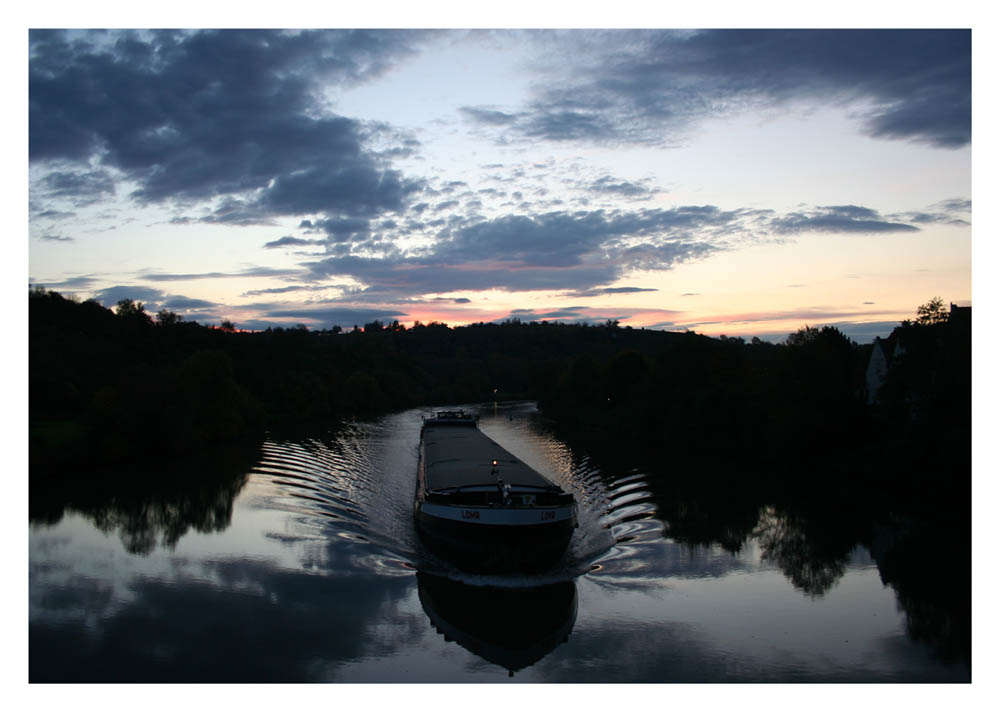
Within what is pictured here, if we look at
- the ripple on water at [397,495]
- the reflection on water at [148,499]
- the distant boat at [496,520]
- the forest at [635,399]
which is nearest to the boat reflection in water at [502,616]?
the ripple on water at [397,495]

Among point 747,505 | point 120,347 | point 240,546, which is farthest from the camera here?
point 120,347

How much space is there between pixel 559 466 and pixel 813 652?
22934 millimetres

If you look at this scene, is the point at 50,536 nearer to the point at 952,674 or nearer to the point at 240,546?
the point at 240,546

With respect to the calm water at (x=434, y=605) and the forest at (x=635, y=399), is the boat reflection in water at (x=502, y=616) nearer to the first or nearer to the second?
the calm water at (x=434, y=605)

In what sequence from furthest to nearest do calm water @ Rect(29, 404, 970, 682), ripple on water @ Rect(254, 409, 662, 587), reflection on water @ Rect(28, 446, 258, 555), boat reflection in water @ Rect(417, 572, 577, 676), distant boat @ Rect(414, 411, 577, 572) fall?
1. reflection on water @ Rect(28, 446, 258, 555)
2. ripple on water @ Rect(254, 409, 662, 587)
3. distant boat @ Rect(414, 411, 577, 572)
4. boat reflection in water @ Rect(417, 572, 577, 676)
5. calm water @ Rect(29, 404, 970, 682)

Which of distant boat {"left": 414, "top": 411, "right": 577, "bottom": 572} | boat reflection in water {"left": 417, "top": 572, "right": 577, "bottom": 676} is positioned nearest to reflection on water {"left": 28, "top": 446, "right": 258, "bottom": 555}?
distant boat {"left": 414, "top": 411, "right": 577, "bottom": 572}

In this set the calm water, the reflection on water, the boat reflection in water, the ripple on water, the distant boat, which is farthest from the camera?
the reflection on water

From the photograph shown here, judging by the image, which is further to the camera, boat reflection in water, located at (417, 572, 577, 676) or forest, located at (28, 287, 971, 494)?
forest, located at (28, 287, 971, 494)

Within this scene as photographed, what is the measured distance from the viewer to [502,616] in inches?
582

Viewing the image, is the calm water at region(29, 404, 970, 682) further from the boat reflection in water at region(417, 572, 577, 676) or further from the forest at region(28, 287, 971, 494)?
the forest at region(28, 287, 971, 494)

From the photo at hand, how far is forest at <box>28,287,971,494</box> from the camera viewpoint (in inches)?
1093

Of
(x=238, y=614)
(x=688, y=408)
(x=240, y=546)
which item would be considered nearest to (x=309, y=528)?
(x=240, y=546)

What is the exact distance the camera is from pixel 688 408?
40.6 meters

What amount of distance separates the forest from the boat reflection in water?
16.5 meters
